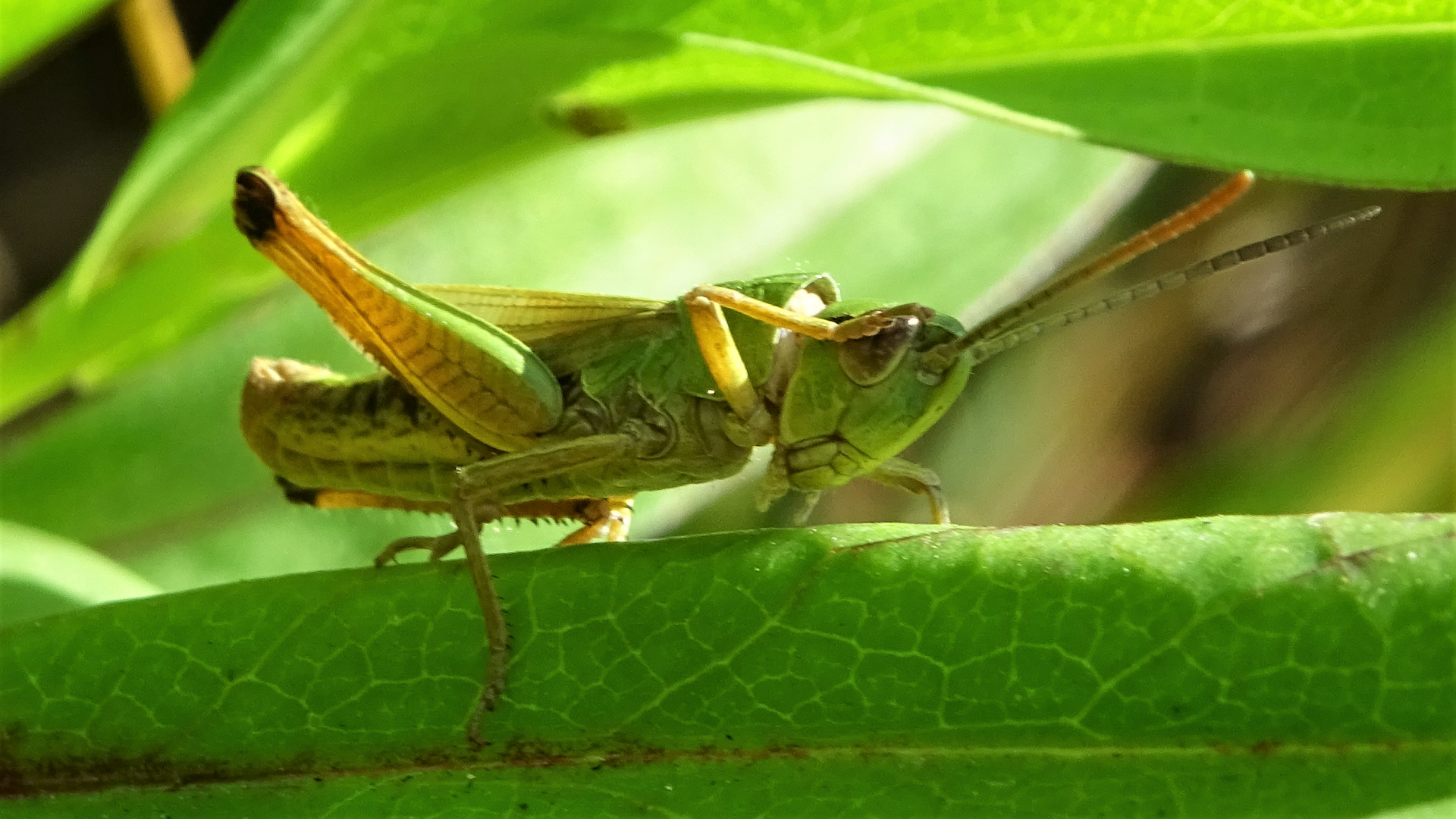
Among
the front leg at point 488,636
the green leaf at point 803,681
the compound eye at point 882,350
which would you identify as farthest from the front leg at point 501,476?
the compound eye at point 882,350

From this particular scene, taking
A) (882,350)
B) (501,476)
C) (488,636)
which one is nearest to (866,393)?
(882,350)

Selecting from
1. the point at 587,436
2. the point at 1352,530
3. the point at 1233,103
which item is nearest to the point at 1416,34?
the point at 1233,103

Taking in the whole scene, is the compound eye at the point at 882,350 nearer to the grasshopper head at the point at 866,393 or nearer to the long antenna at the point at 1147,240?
the grasshopper head at the point at 866,393

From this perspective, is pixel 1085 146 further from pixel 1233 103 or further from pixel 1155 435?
pixel 1155 435

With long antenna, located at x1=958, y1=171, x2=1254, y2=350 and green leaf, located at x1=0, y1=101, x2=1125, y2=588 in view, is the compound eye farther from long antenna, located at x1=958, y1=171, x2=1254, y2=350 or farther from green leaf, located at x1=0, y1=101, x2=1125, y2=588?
green leaf, located at x1=0, y1=101, x2=1125, y2=588

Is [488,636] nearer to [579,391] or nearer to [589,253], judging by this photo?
[579,391]
